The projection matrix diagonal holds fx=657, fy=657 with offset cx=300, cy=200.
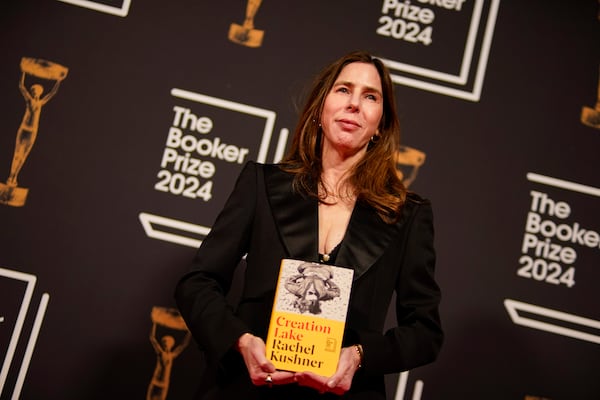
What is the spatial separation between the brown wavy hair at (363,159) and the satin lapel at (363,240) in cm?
2

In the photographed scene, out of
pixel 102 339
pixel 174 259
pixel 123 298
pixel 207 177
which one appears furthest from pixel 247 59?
pixel 102 339

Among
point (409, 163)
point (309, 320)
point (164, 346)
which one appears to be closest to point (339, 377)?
point (309, 320)

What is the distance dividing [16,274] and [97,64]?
78 centimetres

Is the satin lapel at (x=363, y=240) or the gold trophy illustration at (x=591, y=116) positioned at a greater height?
the gold trophy illustration at (x=591, y=116)

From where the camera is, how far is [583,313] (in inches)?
92.8

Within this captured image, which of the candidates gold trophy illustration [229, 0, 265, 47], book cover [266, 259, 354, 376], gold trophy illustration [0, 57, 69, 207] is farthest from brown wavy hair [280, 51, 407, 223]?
gold trophy illustration [0, 57, 69, 207]

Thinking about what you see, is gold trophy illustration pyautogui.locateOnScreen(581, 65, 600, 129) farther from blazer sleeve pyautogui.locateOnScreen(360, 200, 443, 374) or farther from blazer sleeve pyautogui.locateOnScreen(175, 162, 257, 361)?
blazer sleeve pyautogui.locateOnScreen(175, 162, 257, 361)

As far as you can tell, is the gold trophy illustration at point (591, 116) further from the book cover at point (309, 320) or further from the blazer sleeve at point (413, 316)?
the book cover at point (309, 320)

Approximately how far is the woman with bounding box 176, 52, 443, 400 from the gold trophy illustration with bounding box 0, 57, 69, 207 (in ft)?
3.52

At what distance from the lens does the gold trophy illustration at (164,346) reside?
7.23ft

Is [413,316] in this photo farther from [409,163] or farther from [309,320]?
[409,163]

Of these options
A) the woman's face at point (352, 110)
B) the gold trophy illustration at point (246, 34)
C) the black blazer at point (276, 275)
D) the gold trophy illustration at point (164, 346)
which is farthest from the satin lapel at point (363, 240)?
the gold trophy illustration at point (246, 34)

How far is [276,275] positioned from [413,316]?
326mm

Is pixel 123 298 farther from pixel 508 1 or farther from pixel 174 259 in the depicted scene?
pixel 508 1
